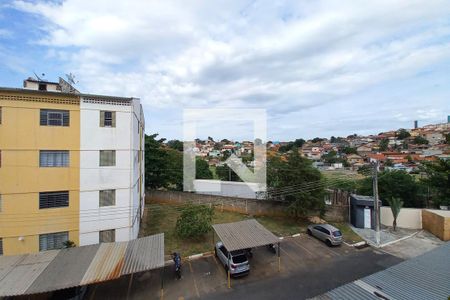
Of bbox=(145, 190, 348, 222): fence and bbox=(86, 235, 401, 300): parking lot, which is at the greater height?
bbox=(145, 190, 348, 222): fence

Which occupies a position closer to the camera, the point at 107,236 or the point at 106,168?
the point at 106,168

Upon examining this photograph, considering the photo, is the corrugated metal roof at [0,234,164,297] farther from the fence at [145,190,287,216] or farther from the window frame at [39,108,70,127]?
the fence at [145,190,287,216]

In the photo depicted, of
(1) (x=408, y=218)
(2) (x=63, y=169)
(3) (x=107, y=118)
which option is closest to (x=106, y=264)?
(2) (x=63, y=169)

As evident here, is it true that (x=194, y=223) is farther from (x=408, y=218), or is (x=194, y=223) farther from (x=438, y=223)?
(x=438, y=223)

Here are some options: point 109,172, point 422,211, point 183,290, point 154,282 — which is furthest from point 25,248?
point 422,211

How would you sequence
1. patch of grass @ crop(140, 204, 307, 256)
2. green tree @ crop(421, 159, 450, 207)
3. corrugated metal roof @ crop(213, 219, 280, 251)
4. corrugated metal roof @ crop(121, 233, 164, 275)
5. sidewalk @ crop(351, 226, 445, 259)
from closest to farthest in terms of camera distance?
corrugated metal roof @ crop(121, 233, 164, 275) < corrugated metal roof @ crop(213, 219, 280, 251) < sidewalk @ crop(351, 226, 445, 259) < patch of grass @ crop(140, 204, 307, 256) < green tree @ crop(421, 159, 450, 207)

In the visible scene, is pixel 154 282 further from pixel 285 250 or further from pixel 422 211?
pixel 422 211

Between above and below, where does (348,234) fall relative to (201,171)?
below

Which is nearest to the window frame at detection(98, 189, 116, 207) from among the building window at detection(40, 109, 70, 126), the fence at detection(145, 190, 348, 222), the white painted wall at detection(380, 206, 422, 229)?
the building window at detection(40, 109, 70, 126)
